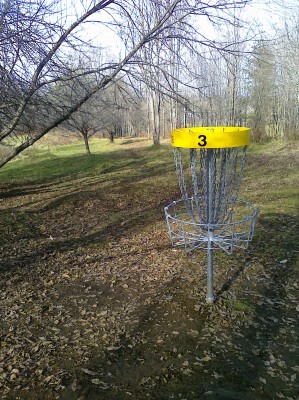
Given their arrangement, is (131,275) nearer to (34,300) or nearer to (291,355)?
(34,300)

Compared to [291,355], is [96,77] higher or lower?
higher

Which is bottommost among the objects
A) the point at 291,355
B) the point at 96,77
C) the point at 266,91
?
the point at 291,355

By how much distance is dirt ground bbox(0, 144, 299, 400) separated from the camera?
3191mm

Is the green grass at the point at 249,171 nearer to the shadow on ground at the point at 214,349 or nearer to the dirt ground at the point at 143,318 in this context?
the dirt ground at the point at 143,318

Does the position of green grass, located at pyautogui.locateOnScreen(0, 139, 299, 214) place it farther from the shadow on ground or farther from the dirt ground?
the shadow on ground

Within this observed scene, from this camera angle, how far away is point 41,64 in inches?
252

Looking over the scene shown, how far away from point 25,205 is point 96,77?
478cm

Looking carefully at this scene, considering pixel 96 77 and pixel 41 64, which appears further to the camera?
pixel 96 77

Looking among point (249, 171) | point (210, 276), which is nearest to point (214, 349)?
point (210, 276)

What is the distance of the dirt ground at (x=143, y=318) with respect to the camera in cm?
319

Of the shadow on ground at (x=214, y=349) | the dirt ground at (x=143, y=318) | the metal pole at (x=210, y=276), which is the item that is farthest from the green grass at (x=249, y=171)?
the metal pole at (x=210, y=276)

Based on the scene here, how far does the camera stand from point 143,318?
420cm

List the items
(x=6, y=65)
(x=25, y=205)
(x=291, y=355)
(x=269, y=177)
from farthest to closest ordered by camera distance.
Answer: (x=269, y=177)
(x=25, y=205)
(x=6, y=65)
(x=291, y=355)

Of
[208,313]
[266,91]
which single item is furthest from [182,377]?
[266,91]
